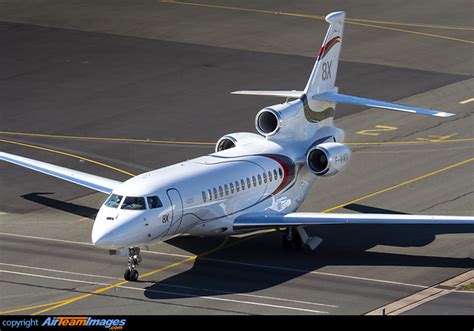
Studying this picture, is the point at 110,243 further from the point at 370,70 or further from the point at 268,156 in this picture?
the point at 370,70

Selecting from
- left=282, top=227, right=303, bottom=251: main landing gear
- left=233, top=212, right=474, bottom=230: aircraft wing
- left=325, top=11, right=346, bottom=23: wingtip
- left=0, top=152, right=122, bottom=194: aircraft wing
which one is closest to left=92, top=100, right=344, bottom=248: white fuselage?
left=233, top=212, right=474, bottom=230: aircraft wing

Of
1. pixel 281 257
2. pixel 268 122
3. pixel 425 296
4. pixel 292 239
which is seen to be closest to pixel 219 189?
pixel 281 257

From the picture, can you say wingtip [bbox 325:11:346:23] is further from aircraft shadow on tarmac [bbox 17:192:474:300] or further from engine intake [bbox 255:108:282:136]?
aircraft shadow on tarmac [bbox 17:192:474:300]

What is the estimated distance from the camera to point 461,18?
283 feet

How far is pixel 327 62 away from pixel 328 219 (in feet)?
29.4

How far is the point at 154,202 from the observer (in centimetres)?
4244

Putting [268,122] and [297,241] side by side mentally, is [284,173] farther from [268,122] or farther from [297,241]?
[297,241]

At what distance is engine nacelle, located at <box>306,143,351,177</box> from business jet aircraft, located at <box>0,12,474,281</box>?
0.13 ft

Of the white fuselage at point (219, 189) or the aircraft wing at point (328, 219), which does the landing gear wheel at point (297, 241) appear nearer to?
the aircraft wing at point (328, 219)

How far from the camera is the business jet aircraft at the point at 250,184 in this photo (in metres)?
42.4

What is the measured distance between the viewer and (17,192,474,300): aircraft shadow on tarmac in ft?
138

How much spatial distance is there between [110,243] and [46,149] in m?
18.9

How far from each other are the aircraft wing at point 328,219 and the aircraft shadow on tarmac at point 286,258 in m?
1.26

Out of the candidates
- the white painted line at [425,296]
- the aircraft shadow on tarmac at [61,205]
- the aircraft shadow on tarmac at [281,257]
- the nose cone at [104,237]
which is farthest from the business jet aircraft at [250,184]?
the white painted line at [425,296]
